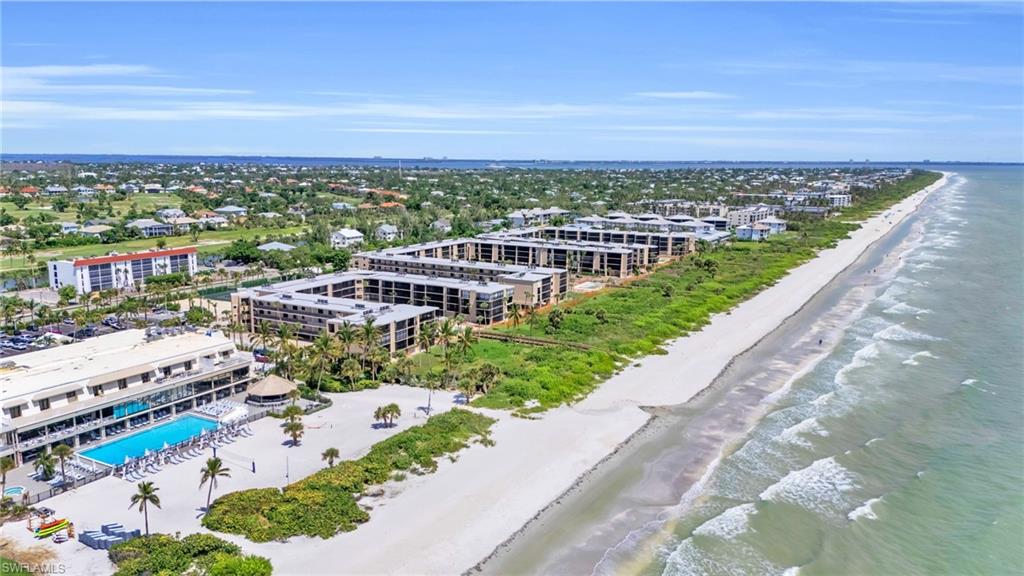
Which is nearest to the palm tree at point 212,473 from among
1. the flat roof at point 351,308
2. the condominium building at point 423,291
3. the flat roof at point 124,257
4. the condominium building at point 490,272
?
the flat roof at point 351,308

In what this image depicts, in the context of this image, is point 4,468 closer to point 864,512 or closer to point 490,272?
point 864,512

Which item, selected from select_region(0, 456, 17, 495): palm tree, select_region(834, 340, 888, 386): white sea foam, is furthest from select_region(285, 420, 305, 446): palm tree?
select_region(834, 340, 888, 386): white sea foam

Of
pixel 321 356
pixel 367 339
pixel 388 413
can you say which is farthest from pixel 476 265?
pixel 388 413

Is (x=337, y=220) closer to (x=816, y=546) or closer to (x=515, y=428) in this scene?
(x=515, y=428)

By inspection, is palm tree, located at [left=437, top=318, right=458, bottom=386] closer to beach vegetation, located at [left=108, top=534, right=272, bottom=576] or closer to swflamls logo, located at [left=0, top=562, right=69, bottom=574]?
beach vegetation, located at [left=108, top=534, right=272, bottom=576]

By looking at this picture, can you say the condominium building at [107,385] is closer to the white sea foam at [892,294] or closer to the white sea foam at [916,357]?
the white sea foam at [916,357]

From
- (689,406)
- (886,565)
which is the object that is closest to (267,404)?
(689,406)
